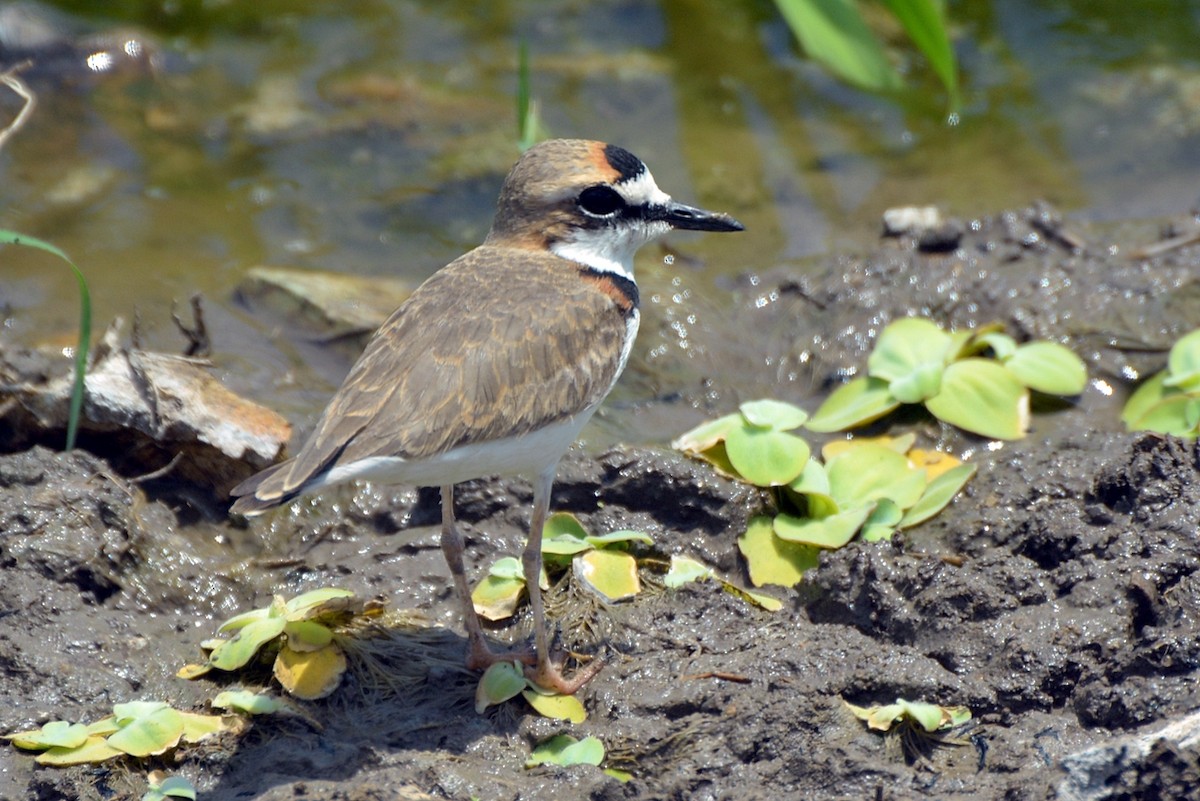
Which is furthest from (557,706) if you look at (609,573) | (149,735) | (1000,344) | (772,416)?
(1000,344)

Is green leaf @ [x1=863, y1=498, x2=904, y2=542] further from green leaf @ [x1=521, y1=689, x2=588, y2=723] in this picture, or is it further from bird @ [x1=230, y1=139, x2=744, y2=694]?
green leaf @ [x1=521, y1=689, x2=588, y2=723]

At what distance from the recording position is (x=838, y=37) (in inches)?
330

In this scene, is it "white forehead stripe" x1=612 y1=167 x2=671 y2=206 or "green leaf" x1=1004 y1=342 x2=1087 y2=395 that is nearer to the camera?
"white forehead stripe" x1=612 y1=167 x2=671 y2=206

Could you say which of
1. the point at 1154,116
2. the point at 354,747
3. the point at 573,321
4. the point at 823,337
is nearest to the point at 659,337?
the point at 823,337

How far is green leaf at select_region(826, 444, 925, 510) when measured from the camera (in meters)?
5.18

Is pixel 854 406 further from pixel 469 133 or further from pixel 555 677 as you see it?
pixel 469 133

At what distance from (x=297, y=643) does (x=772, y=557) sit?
1.84m

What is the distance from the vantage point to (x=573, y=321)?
456 centimetres

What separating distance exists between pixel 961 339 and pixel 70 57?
23.1 feet

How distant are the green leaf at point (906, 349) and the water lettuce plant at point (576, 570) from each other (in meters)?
1.60

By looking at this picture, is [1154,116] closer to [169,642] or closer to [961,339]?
[961,339]

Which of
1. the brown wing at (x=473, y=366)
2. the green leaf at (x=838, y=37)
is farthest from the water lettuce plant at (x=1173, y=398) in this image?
the green leaf at (x=838, y=37)

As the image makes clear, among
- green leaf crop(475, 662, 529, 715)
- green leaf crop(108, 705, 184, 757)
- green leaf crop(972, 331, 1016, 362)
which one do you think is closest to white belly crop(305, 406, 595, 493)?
green leaf crop(475, 662, 529, 715)

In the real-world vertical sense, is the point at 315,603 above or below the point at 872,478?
above
